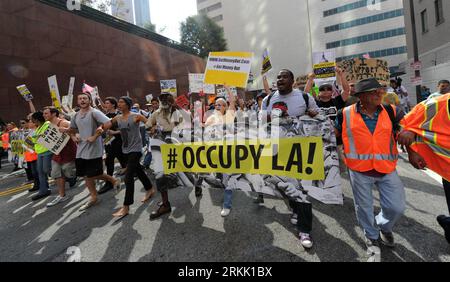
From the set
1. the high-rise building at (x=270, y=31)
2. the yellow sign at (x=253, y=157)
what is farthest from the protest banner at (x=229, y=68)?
the high-rise building at (x=270, y=31)

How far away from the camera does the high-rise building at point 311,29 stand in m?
41.5

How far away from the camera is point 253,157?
3115 millimetres

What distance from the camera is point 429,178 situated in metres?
4.79

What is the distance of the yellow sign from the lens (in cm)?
278

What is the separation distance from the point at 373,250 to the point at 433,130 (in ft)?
4.07

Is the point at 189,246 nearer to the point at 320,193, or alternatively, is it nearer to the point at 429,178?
the point at 320,193

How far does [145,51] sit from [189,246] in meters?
22.5

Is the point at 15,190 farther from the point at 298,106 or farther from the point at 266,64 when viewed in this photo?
the point at 298,106

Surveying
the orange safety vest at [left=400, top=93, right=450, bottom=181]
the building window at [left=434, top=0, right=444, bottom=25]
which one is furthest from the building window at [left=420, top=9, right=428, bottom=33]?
the orange safety vest at [left=400, top=93, right=450, bottom=181]

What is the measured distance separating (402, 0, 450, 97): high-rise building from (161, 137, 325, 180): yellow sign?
15.8 meters

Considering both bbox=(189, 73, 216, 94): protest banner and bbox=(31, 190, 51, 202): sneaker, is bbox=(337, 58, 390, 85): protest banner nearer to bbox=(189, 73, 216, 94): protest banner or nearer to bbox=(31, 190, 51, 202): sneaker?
bbox=(189, 73, 216, 94): protest banner

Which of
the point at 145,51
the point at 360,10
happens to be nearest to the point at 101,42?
the point at 145,51

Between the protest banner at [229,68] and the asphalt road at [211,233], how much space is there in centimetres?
203

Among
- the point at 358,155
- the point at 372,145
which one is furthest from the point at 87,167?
the point at 372,145
